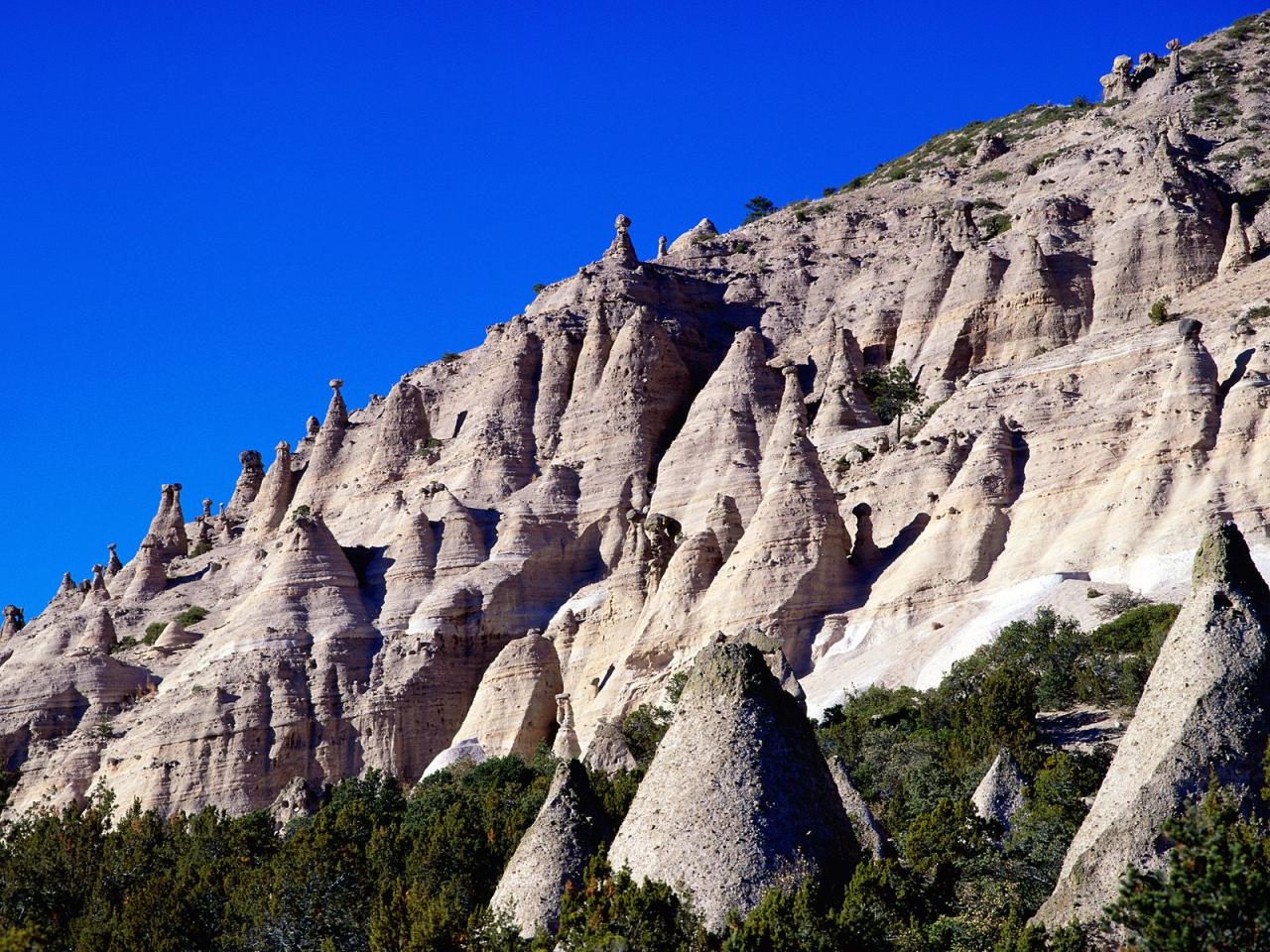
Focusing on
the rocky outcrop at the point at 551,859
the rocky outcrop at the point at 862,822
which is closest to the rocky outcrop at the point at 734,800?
the rocky outcrop at the point at 551,859

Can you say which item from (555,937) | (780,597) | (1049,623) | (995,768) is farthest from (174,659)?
(555,937)

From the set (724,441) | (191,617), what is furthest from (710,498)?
(191,617)

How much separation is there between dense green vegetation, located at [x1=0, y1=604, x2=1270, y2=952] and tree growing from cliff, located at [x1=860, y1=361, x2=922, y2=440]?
22.9 metres

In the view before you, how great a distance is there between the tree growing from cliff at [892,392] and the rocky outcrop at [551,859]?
47183mm

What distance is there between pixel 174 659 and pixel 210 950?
4131 centimetres

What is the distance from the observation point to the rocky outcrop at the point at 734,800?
838 inches

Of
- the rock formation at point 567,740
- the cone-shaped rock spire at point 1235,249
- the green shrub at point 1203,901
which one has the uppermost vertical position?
the cone-shaped rock spire at point 1235,249

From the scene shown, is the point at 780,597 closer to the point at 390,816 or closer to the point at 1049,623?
the point at 1049,623

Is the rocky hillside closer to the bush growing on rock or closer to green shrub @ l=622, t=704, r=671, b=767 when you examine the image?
the bush growing on rock

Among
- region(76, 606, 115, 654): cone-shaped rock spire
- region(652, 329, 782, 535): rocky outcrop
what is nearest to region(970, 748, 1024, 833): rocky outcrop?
region(652, 329, 782, 535): rocky outcrop

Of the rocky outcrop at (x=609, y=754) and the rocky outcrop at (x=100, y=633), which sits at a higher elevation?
the rocky outcrop at (x=100, y=633)

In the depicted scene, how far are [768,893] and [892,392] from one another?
55.0 metres

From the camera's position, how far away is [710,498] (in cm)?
6856

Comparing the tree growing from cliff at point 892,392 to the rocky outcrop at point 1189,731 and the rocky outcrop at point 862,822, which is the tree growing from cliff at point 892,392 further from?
the rocky outcrop at point 1189,731
